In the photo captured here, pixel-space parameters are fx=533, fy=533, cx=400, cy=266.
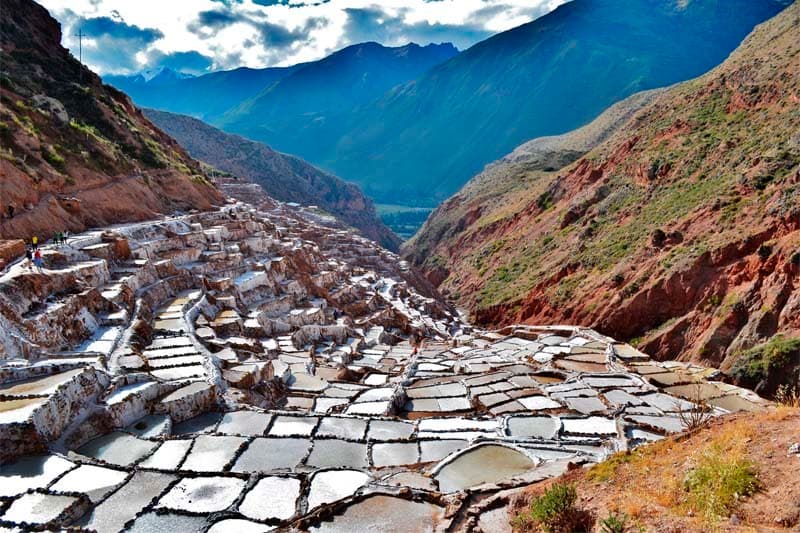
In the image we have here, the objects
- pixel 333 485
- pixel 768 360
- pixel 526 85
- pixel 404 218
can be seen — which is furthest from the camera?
pixel 526 85

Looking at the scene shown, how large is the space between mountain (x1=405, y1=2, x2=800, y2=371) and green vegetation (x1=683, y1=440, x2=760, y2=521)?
44.2 feet

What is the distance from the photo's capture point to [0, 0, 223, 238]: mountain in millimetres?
18688

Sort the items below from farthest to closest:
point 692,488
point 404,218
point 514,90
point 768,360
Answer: point 514,90, point 404,218, point 768,360, point 692,488

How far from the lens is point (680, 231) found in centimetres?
2548

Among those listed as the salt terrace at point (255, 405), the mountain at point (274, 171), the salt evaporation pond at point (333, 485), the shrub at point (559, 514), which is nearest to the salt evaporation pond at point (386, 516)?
the salt terrace at point (255, 405)

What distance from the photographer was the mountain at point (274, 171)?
77.1 metres

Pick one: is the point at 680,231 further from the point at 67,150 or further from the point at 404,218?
the point at 404,218

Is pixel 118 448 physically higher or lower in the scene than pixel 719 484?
higher

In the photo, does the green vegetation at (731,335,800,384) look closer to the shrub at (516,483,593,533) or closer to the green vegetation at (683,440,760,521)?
the green vegetation at (683,440,760,521)

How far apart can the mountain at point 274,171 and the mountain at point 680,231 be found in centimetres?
3425

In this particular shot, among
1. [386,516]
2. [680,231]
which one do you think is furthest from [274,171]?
[386,516]

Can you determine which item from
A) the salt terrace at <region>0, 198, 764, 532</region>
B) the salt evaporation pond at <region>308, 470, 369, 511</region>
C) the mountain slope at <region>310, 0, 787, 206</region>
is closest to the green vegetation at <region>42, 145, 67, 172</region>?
the salt terrace at <region>0, 198, 764, 532</region>

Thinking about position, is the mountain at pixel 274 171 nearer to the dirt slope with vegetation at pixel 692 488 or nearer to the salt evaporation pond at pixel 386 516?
the salt evaporation pond at pixel 386 516

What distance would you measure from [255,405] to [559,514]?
738 cm
